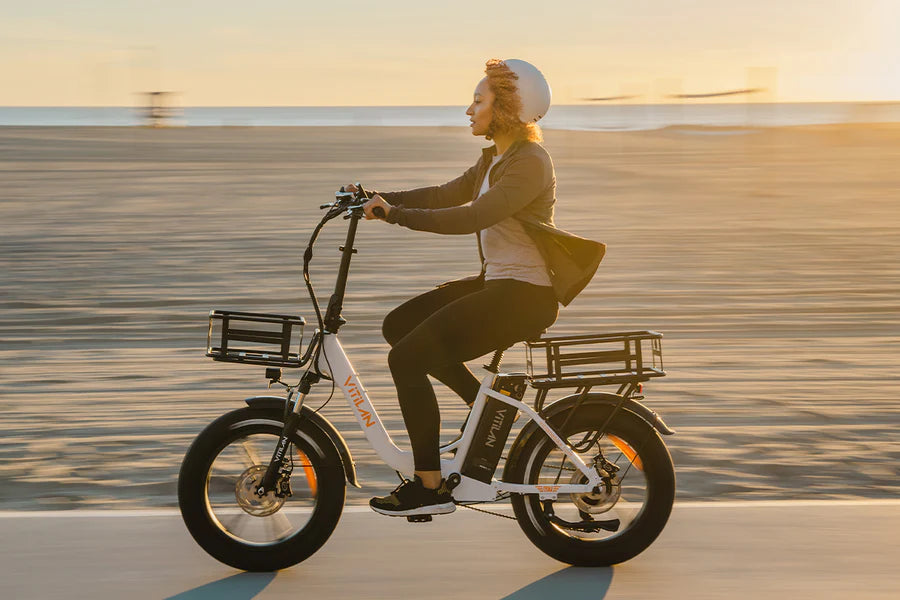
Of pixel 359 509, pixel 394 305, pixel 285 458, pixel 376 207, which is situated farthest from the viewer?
pixel 394 305

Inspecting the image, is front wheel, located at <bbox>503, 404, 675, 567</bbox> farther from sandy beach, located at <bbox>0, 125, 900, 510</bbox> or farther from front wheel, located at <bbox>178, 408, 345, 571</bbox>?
sandy beach, located at <bbox>0, 125, 900, 510</bbox>

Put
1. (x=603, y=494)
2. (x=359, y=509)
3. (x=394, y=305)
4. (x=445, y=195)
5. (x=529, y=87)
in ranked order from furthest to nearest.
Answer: (x=394, y=305) < (x=359, y=509) < (x=445, y=195) < (x=603, y=494) < (x=529, y=87)

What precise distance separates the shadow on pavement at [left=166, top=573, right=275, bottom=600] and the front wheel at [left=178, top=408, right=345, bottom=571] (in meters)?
0.05

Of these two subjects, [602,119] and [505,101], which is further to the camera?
[602,119]

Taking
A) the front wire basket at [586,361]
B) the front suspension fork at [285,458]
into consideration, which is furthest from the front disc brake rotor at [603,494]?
the front suspension fork at [285,458]

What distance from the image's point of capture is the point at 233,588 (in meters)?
4.52

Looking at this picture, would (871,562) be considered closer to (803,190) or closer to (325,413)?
(325,413)

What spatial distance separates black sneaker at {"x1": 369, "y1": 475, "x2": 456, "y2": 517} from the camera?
4.61m

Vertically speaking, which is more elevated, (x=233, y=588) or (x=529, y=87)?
(x=529, y=87)

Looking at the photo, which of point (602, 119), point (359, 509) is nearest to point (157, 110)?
point (602, 119)

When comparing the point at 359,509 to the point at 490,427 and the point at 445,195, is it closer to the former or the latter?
the point at 490,427

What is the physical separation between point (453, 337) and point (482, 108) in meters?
0.84

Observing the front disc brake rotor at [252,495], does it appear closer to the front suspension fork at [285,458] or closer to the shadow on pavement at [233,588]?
the front suspension fork at [285,458]

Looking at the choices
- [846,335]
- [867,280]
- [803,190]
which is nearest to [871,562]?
[846,335]
